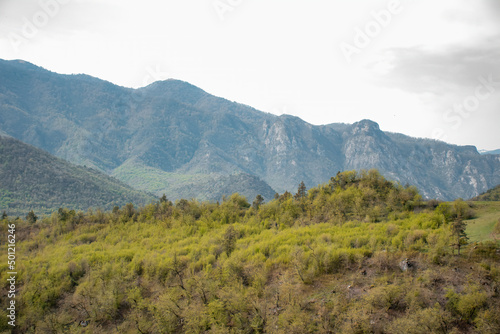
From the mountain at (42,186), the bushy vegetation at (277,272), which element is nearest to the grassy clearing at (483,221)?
the bushy vegetation at (277,272)

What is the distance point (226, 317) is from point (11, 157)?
21874 centimetres

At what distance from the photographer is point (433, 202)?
134 ft

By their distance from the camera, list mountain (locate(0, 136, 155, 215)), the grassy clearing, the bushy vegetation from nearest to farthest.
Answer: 1. the bushy vegetation
2. the grassy clearing
3. mountain (locate(0, 136, 155, 215))

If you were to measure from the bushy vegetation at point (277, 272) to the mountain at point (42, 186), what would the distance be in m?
137

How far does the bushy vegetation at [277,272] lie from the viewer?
2284 centimetres

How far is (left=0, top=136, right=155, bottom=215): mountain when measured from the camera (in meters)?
164

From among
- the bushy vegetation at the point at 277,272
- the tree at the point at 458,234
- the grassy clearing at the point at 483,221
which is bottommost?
the bushy vegetation at the point at 277,272

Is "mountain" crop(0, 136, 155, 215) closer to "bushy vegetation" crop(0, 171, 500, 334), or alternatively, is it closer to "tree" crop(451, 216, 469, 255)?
"bushy vegetation" crop(0, 171, 500, 334)

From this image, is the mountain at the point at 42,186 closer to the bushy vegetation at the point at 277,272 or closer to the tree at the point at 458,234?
the bushy vegetation at the point at 277,272

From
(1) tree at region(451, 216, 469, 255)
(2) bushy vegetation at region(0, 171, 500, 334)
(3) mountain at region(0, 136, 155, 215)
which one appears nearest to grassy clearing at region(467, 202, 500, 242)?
(2) bushy vegetation at region(0, 171, 500, 334)

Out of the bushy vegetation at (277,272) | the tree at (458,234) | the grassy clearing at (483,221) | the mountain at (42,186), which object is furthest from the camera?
the mountain at (42,186)

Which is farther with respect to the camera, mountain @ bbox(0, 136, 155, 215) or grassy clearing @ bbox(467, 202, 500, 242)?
mountain @ bbox(0, 136, 155, 215)

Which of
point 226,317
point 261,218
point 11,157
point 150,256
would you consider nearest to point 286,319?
point 226,317

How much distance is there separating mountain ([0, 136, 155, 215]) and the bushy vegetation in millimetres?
137400
